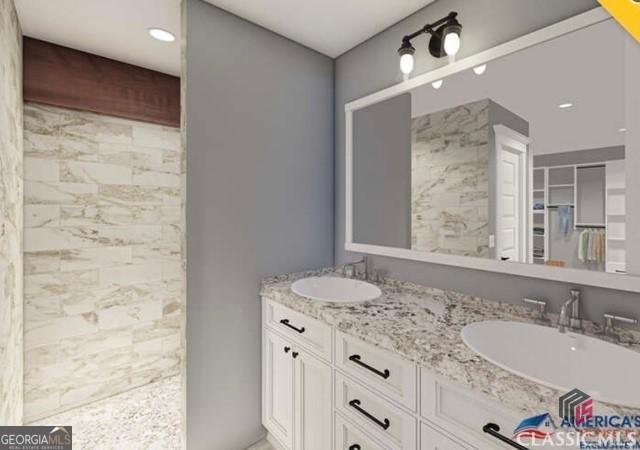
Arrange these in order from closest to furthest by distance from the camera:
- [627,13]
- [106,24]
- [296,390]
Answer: [627,13], [296,390], [106,24]

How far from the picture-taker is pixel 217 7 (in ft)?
5.46

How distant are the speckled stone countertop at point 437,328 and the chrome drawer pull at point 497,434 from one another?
91mm

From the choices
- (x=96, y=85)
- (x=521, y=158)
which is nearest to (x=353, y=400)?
(x=521, y=158)

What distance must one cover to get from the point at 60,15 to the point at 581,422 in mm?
2821

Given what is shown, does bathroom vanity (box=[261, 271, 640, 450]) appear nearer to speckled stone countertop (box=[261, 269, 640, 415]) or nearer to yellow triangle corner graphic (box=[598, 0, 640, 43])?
speckled stone countertop (box=[261, 269, 640, 415])

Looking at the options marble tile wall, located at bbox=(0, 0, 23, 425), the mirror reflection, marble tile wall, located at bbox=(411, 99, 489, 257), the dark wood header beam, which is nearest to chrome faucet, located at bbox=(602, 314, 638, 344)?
the mirror reflection

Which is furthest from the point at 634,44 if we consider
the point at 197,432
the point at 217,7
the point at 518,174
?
the point at 197,432

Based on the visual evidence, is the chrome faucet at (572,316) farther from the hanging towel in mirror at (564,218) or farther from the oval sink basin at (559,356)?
the hanging towel in mirror at (564,218)

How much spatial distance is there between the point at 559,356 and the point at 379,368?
2.08 feet

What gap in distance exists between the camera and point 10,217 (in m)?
1.53

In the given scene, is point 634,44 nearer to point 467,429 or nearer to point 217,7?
point 467,429

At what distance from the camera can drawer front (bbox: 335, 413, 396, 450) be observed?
117cm

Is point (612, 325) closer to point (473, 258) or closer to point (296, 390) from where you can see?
point (473, 258)

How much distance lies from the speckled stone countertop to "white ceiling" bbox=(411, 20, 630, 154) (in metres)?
0.72
